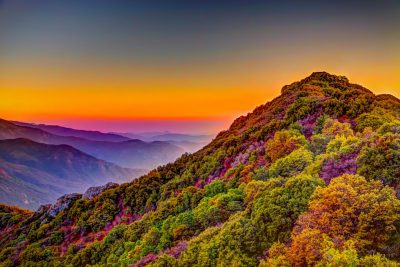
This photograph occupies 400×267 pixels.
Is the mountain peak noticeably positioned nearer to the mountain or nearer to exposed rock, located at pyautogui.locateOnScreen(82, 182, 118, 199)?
the mountain

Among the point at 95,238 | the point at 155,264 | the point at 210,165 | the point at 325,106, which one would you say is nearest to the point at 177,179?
the point at 210,165

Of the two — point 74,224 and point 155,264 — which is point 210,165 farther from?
point 155,264

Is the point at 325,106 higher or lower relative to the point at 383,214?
higher

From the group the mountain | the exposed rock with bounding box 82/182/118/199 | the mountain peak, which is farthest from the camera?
the mountain peak

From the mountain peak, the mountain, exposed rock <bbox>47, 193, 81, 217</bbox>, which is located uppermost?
the mountain peak

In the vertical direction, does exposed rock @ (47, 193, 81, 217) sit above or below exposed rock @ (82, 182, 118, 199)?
below

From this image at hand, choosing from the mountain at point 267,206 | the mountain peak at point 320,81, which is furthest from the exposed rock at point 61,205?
the mountain peak at point 320,81

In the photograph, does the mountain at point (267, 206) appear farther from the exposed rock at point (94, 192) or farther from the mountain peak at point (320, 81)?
the exposed rock at point (94, 192)

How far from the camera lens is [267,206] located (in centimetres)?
2109

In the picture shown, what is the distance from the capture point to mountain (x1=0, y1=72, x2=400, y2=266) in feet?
54.9

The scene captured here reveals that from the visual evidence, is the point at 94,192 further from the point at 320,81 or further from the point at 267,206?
the point at 267,206

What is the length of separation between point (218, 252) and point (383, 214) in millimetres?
8014

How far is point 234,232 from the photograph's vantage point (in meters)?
21.0

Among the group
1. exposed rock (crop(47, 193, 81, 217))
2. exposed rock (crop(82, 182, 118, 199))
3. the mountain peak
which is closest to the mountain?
exposed rock (crop(47, 193, 81, 217))
